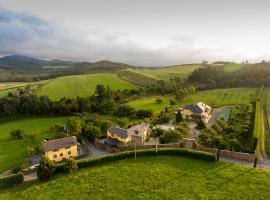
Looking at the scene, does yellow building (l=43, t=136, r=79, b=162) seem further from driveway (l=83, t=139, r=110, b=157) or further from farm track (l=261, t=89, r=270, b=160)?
farm track (l=261, t=89, r=270, b=160)

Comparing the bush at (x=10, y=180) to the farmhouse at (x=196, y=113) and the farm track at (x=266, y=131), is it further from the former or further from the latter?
the farmhouse at (x=196, y=113)

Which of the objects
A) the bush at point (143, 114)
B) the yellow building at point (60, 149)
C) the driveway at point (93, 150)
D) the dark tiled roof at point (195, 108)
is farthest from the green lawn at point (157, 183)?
the bush at point (143, 114)

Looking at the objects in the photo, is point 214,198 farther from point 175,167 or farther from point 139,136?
point 139,136

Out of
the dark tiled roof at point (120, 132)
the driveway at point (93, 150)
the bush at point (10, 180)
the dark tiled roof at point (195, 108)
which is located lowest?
the driveway at point (93, 150)

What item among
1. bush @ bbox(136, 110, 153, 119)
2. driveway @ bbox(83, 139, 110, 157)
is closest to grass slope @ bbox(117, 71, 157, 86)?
bush @ bbox(136, 110, 153, 119)

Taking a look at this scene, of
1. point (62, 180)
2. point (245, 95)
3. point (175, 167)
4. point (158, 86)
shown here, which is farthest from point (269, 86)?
point (62, 180)

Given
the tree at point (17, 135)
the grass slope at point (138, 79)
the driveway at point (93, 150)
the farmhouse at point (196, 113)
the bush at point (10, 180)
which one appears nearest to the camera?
the bush at point (10, 180)
